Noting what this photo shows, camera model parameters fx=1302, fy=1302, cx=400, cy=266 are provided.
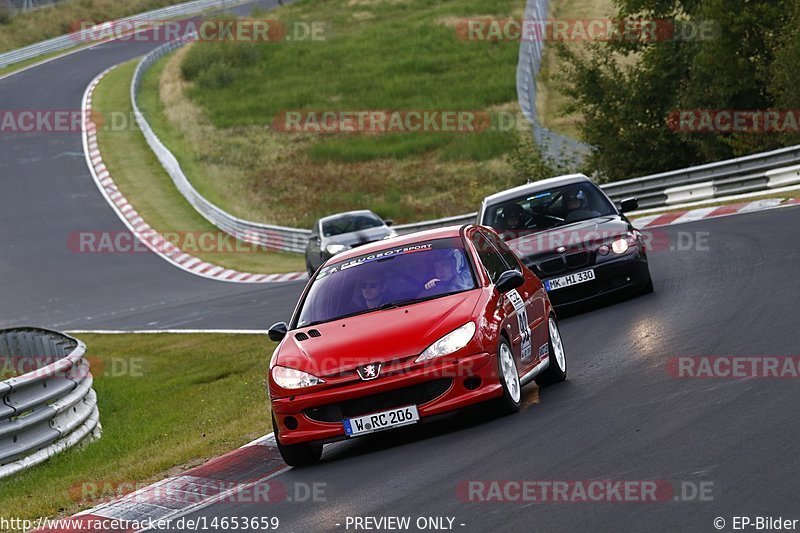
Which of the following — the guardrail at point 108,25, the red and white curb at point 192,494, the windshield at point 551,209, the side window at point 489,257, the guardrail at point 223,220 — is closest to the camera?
the red and white curb at point 192,494

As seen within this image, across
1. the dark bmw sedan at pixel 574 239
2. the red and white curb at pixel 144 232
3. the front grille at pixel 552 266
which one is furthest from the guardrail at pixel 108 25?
the front grille at pixel 552 266

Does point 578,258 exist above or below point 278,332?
below

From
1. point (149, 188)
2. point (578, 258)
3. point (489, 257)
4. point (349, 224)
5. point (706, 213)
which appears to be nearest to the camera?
point (489, 257)

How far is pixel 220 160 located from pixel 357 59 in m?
18.5

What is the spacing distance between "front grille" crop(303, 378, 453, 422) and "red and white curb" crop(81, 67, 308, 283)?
68.4 ft

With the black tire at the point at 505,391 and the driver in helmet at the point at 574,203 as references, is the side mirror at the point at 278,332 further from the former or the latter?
the driver in helmet at the point at 574,203

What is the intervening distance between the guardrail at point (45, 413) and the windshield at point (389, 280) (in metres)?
2.65

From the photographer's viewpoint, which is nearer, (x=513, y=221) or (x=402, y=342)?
(x=402, y=342)

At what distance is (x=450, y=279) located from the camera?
10094 mm

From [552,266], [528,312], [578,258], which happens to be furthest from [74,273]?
[528,312]

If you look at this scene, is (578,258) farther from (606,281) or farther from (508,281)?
(508,281)

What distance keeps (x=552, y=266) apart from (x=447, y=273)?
4907 mm

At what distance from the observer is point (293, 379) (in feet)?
30.2

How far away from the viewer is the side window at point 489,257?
1042cm
